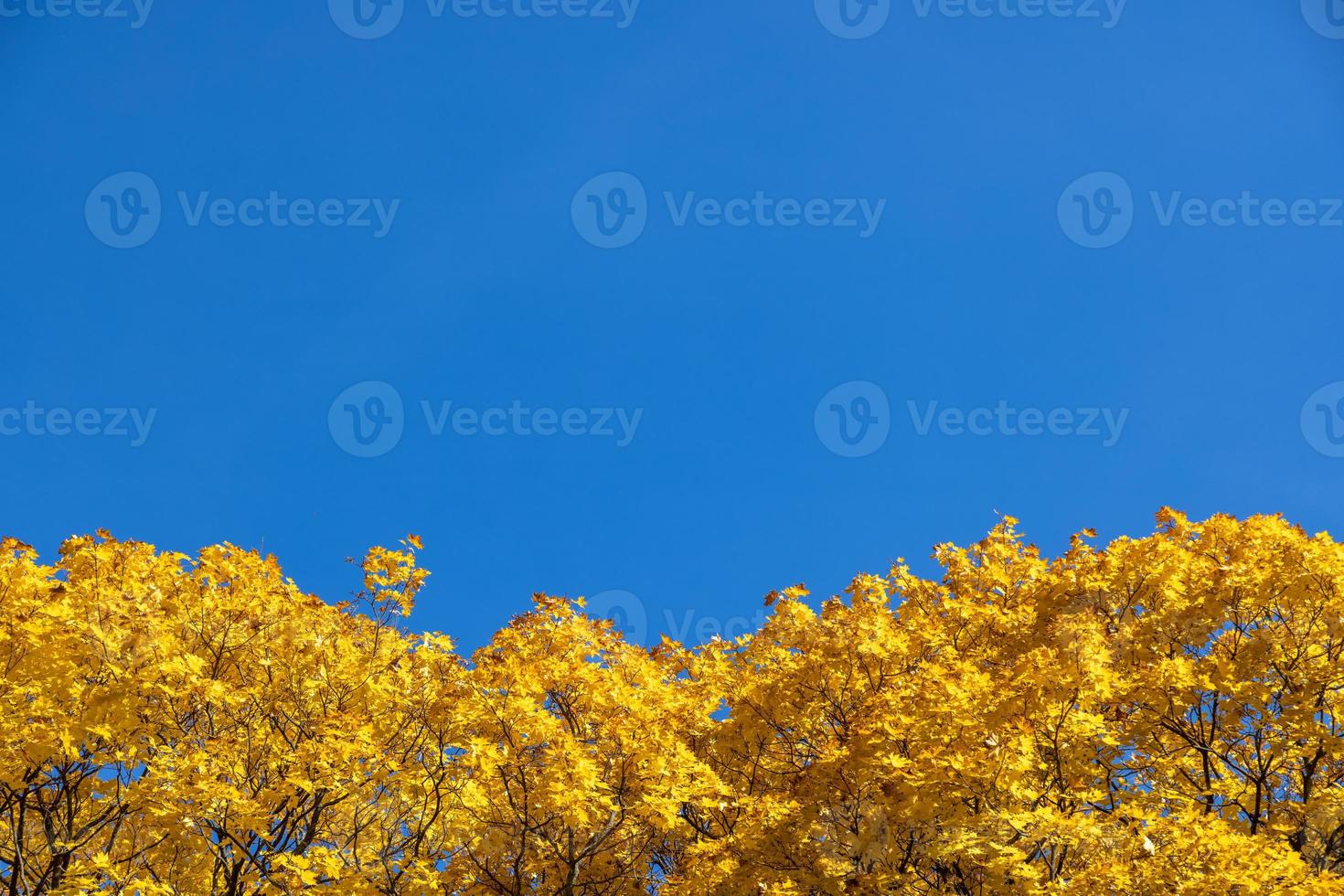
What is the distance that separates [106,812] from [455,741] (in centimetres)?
449

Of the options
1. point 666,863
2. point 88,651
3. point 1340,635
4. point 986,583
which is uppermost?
point 986,583

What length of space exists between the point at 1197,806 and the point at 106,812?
13.2 m

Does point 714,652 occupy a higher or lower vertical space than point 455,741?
higher

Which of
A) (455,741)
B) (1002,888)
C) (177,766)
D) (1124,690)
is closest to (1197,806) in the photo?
(1124,690)

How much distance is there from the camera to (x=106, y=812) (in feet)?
44.0

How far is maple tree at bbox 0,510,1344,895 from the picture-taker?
11.9 m

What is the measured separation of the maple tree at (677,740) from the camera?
1195 centimetres

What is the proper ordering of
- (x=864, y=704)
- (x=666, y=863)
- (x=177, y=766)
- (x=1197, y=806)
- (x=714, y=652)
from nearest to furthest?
(x=177, y=766)
(x=1197, y=806)
(x=864, y=704)
(x=666, y=863)
(x=714, y=652)

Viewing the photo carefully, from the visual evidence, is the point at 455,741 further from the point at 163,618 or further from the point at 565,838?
the point at 163,618

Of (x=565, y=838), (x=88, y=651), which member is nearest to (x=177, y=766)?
(x=88, y=651)

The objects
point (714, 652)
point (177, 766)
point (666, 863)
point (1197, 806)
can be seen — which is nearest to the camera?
point (177, 766)

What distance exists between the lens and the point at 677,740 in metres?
14.0

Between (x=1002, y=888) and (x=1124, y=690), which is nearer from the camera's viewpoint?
(x=1002, y=888)

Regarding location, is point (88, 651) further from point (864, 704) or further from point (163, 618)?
point (864, 704)
